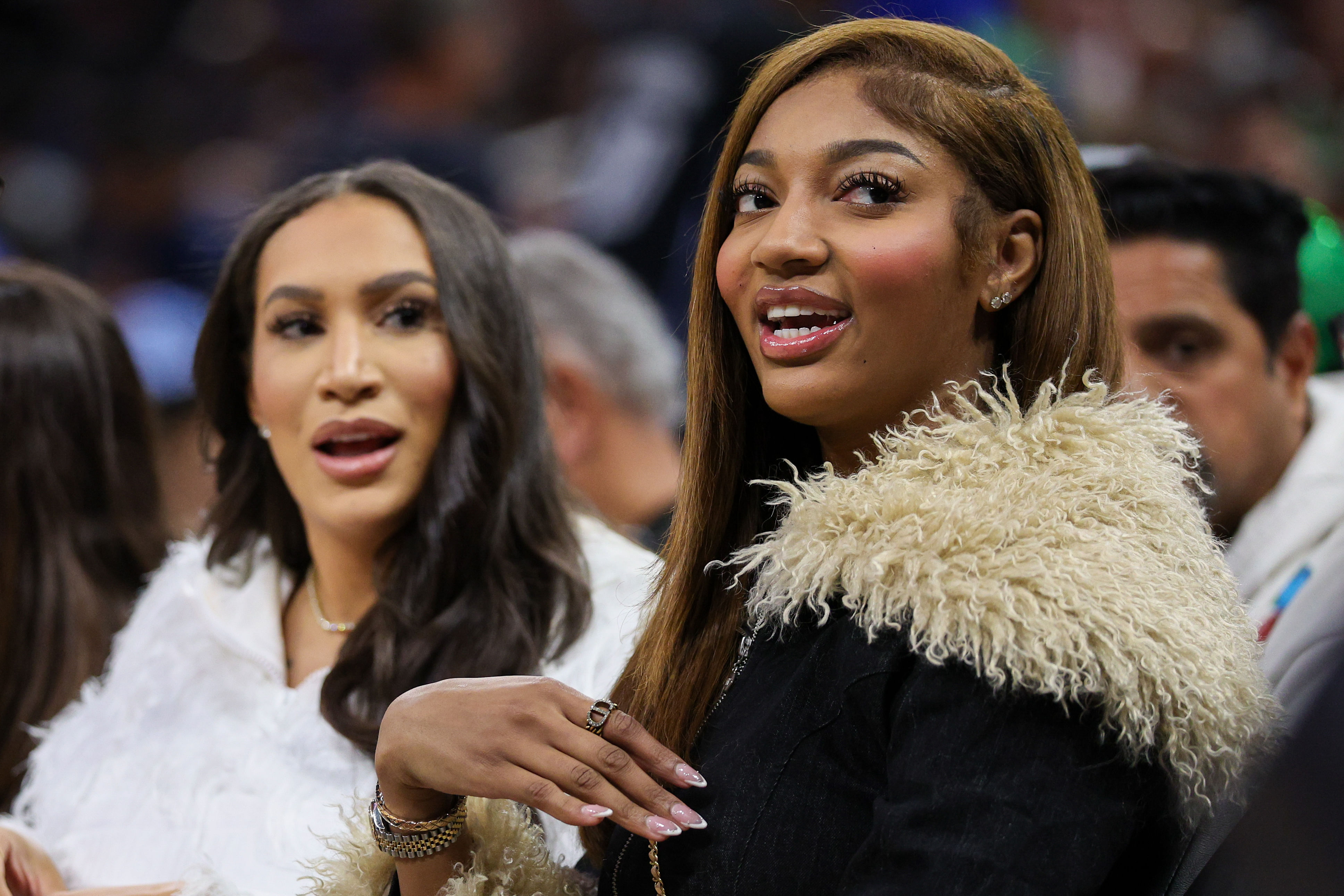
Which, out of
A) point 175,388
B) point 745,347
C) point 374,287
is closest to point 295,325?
point 374,287

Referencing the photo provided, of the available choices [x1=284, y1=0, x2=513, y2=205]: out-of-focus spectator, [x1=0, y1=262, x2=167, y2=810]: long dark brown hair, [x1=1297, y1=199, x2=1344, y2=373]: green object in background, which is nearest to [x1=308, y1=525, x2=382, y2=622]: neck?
[x1=0, y1=262, x2=167, y2=810]: long dark brown hair

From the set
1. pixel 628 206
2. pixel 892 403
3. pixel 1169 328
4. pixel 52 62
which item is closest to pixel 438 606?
pixel 892 403

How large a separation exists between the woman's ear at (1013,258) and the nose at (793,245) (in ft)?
0.66

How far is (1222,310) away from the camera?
282cm

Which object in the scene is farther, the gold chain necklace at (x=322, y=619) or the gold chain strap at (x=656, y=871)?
the gold chain necklace at (x=322, y=619)

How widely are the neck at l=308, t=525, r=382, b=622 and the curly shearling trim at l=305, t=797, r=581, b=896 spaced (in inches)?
30.7

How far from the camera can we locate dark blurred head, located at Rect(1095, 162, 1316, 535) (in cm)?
279

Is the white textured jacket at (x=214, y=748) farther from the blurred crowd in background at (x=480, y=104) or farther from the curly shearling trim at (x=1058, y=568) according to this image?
the blurred crowd in background at (x=480, y=104)

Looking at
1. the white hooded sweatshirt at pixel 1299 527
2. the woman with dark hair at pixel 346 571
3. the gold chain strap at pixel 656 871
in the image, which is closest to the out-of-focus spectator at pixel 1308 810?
the gold chain strap at pixel 656 871

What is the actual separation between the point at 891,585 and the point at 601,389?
275 cm

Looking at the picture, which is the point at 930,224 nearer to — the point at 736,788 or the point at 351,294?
the point at 736,788

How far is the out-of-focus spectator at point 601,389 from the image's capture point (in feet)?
13.3

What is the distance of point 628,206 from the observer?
18.3 feet

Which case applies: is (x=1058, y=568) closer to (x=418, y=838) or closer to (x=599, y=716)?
(x=599, y=716)
